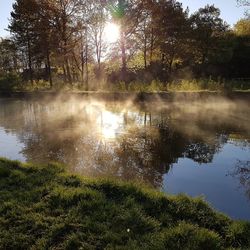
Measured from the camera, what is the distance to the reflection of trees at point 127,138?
8148 millimetres

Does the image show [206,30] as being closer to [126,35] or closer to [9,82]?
[126,35]

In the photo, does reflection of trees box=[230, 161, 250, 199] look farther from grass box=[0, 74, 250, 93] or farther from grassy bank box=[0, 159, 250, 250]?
grass box=[0, 74, 250, 93]

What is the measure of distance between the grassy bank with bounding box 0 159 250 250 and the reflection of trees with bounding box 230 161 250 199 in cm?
200

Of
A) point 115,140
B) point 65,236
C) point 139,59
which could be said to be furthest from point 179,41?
point 65,236

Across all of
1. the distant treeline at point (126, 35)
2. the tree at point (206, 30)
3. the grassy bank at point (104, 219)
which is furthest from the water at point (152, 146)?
the tree at point (206, 30)

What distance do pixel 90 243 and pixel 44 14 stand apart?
2879cm

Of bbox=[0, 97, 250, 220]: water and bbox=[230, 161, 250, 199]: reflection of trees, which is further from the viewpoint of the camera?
bbox=[0, 97, 250, 220]: water

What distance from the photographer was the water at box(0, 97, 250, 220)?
6.93 m

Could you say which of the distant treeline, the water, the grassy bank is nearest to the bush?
the distant treeline

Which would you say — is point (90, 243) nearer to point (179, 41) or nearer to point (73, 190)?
point (73, 190)

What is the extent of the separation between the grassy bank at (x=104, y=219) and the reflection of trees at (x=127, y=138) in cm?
180

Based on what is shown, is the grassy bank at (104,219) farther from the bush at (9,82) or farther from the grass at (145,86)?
the bush at (9,82)

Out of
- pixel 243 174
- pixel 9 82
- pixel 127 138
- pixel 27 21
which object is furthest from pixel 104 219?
pixel 27 21

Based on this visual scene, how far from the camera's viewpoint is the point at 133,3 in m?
28.0
